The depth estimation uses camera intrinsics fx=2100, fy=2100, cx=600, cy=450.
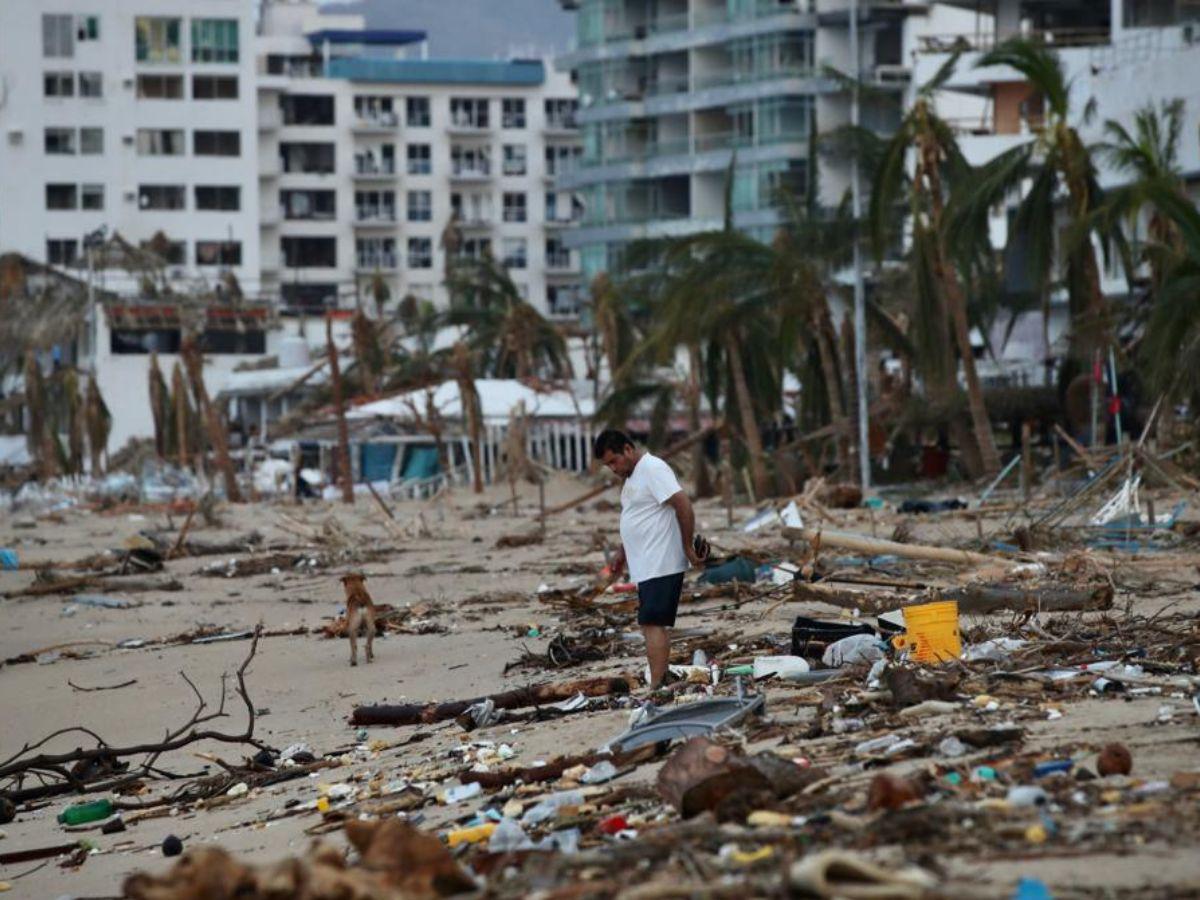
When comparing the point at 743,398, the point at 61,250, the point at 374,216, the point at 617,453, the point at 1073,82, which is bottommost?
the point at 743,398

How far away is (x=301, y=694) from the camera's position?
13156 millimetres

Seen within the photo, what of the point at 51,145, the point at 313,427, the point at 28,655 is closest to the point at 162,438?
the point at 313,427

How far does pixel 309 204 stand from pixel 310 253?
97.0 inches

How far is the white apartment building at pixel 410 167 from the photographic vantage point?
102000 millimetres

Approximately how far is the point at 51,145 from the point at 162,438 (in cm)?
3537

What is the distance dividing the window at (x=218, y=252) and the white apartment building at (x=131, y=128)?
59mm

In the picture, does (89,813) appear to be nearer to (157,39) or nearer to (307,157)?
(157,39)

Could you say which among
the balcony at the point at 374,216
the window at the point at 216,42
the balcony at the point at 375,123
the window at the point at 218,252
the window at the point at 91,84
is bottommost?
the window at the point at 218,252

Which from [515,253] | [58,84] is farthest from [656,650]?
[515,253]

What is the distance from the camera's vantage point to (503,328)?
185 feet

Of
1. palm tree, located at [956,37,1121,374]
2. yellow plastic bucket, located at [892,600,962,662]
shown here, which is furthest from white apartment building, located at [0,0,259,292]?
yellow plastic bucket, located at [892,600,962,662]

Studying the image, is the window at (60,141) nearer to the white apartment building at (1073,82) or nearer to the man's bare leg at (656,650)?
the white apartment building at (1073,82)

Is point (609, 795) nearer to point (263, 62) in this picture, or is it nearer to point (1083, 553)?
point (1083, 553)

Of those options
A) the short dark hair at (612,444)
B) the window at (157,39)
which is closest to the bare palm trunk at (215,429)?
the short dark hair at (612,444)
